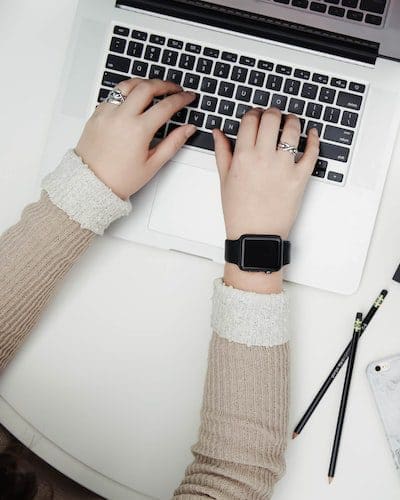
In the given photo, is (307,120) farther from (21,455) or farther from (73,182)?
(21,455)

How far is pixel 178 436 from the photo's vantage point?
2.60 ft

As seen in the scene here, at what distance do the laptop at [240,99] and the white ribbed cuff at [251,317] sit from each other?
6 cm

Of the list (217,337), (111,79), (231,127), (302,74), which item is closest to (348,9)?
(302,74)

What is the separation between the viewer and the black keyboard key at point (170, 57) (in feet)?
2.57

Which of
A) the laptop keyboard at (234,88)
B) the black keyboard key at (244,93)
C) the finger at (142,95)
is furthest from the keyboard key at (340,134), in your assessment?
the finger at (142,95)

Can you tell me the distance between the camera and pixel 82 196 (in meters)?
0.75

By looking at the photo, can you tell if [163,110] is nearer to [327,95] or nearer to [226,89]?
[226,89]

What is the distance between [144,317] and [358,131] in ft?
1.12

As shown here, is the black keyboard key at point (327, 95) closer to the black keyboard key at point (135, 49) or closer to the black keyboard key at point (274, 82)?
the black keyboard key at point (274, 82)

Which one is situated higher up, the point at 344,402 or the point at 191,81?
the point at 191,81

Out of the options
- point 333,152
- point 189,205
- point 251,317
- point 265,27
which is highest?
point 265,27

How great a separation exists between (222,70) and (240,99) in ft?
0.14

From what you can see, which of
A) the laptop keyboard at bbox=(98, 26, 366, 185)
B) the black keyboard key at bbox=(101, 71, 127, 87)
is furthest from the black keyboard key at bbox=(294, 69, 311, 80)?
the black keyboard key at bbox=(101, 71, 127, 87)

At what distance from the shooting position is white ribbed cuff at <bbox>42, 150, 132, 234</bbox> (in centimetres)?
75
